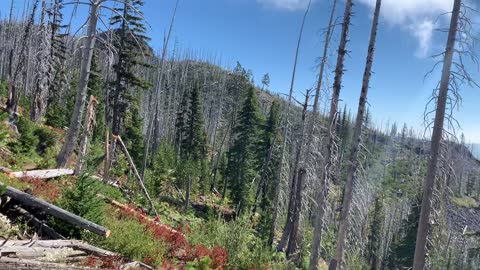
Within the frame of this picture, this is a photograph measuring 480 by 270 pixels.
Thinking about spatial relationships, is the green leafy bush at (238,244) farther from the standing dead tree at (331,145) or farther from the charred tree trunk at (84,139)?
the charred tree trunk at (84,139)

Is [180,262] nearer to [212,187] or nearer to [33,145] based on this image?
[33,145]

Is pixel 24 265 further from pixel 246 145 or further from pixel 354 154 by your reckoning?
pixel 246 145

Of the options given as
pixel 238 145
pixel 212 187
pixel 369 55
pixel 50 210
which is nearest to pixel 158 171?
pixel 238 145

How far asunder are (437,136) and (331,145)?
3039 millimetres

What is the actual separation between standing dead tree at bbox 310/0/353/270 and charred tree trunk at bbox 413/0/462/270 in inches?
112

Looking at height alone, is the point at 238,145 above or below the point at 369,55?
below

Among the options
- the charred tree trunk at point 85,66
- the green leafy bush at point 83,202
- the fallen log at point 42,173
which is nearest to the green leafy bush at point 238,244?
the green leafy bush at point 83,202

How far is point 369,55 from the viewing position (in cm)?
1148

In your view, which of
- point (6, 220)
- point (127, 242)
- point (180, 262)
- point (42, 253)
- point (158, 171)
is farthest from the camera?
point (158, 171)

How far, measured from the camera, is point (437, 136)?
9602 millimetres

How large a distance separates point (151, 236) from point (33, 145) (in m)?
10.5

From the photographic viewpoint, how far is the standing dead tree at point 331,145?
38.0 feet

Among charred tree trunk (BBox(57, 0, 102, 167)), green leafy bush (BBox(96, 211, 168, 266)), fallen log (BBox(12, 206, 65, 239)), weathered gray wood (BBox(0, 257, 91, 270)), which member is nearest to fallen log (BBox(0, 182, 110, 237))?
fallen log (BBox(12, 206, 65, 239))

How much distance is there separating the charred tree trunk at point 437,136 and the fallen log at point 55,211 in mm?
7814
